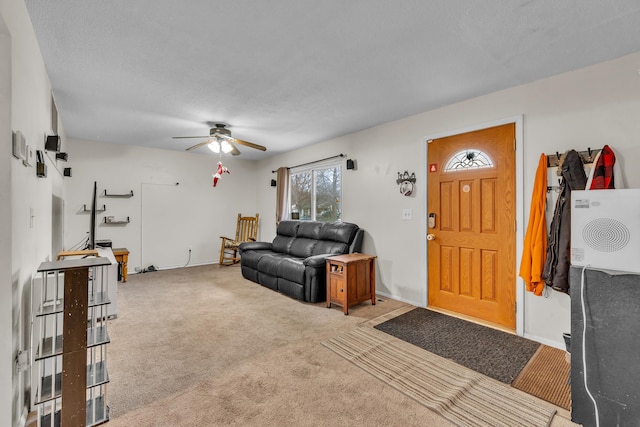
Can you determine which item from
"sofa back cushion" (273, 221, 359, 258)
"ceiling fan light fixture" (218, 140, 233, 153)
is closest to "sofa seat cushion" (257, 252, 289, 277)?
"sofa back cushion" (273, 221, 359, 258)

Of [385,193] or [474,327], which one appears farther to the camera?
[385,193]

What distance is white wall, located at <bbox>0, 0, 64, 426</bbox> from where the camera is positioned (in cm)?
137

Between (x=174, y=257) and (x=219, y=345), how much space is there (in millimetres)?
3850

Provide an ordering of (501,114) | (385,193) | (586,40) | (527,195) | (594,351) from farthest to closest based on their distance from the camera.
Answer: (385,193) → (501,114) → (527,195) → (586,40) → (594,351)

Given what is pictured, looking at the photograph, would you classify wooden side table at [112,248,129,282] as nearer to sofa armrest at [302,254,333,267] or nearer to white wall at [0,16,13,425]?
sofa armrest at [302,254,333,267]

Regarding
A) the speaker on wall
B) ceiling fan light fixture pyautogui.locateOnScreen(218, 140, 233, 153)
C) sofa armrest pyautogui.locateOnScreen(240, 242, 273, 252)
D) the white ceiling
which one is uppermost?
the white ceiling

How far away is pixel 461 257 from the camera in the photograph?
3.21 m

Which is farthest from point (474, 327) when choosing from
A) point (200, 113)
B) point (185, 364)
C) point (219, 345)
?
point (200, 113)

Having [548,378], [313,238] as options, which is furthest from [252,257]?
[548,378]

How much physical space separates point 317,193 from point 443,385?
380 cm

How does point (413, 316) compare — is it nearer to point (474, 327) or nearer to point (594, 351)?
point (474, 327)

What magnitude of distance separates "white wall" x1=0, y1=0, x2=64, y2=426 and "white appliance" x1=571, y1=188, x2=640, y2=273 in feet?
9.79

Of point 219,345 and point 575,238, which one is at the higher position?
point 575,238

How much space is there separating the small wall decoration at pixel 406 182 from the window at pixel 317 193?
120 cm
